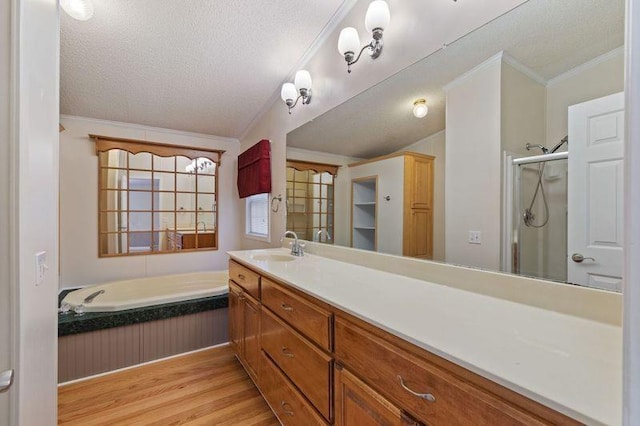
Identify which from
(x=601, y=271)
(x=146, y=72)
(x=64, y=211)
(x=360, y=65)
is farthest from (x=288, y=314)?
(x=64, y=211)

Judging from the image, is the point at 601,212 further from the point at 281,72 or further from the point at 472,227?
the point at 281,72

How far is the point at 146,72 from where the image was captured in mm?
2363

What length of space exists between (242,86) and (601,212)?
275 centimetres

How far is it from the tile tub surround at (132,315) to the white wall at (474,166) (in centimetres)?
200

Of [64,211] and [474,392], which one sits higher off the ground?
[64,211]

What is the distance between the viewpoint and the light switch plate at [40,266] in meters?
0.89

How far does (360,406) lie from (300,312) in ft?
1.39

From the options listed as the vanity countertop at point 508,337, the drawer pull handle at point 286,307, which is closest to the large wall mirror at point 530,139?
the vanity countertop at point 508,337

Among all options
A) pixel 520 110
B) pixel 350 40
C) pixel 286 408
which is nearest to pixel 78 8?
pixel 350 40

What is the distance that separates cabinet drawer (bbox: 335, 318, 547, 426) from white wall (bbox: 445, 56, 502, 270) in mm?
585

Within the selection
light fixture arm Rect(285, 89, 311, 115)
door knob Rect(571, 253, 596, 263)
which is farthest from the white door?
light fixture arm Rect(285, 89, 311, 115)

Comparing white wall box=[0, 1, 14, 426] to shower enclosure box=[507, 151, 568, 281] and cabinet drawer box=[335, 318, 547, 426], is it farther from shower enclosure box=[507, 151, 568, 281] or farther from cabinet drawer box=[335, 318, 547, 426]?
shower enclosure box=[507, 151, 568, 281]

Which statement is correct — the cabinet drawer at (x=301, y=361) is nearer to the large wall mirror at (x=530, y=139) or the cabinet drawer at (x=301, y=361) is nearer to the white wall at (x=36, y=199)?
the large wall mirror at (x=530, y=139)

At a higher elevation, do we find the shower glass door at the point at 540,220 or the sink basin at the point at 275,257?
the shower glass door at the point at 540,220
